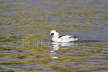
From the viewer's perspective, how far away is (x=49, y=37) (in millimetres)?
20859

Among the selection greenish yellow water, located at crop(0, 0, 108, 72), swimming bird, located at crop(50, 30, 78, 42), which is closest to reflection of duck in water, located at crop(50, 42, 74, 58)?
greenish yellow water, located at crop(0, 0, 108, 72)

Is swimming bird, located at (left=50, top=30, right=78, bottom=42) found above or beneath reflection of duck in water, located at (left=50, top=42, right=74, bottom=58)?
above

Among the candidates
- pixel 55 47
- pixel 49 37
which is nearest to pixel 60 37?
pixel 49 37

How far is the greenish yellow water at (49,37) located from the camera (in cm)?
1520

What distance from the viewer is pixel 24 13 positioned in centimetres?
2698

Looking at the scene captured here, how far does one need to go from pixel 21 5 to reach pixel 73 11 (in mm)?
5421

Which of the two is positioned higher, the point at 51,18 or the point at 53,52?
the point at 51,18

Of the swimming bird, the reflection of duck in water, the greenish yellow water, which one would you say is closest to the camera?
the greenish yellow water

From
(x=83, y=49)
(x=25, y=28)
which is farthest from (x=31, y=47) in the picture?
(x=25, y=28)

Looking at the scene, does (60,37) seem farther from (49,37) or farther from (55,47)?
(55,47)

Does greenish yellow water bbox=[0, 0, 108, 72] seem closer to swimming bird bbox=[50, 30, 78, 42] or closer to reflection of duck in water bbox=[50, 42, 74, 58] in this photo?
reflection of duck in water bbox=[50, 42, 74, 58]

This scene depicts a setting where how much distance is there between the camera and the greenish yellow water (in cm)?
1520

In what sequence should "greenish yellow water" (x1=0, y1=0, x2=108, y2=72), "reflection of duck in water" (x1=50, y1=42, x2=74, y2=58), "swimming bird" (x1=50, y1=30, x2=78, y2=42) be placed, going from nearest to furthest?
"greenish yellow water" (x1=0, y1=0, x2=108, y2=72), "reflection of duck in water" (x1=50, y1=42, x2=74, y2=58), "swimming bird" (x1=50, y1=30, x2=78, y2=42)

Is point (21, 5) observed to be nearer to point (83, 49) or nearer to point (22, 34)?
point (22, 34)
